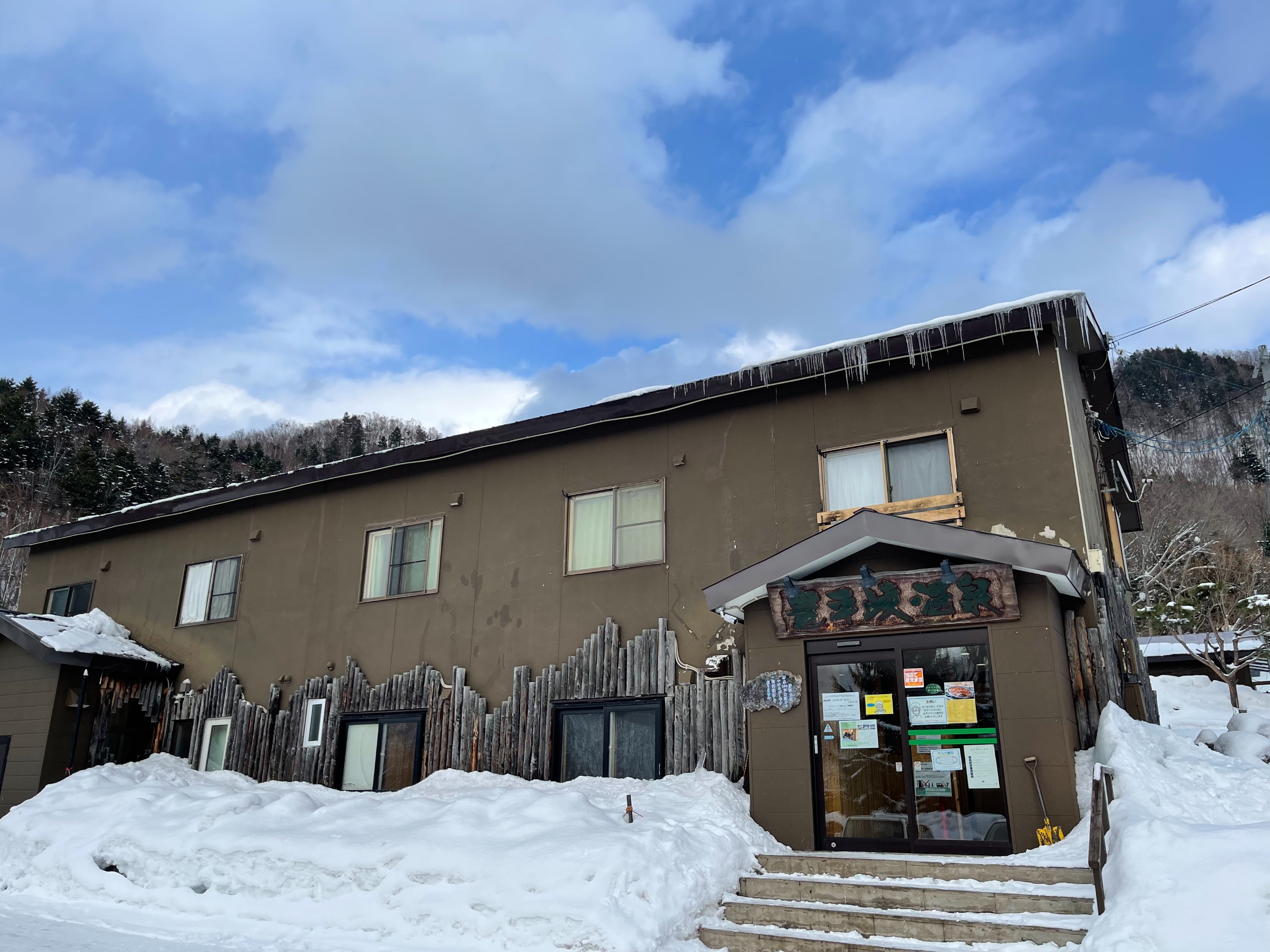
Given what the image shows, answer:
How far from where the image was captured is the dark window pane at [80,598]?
53.8 feet

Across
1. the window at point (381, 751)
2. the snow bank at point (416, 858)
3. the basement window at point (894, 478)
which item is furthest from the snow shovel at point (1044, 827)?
the window at point (381, 751)

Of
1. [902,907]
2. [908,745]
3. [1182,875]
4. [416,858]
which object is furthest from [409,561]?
[1182,875]

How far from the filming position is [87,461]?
35.7m

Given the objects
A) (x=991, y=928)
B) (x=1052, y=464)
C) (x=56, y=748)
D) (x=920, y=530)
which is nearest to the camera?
(x=991, y=928)

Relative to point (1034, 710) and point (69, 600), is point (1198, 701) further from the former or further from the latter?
point (69, 600)

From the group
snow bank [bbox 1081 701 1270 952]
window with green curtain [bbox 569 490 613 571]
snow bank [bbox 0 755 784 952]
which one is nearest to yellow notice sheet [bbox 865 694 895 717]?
snow bank [bbox 0 755 784 952]

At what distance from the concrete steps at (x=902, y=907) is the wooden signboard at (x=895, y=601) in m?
2.01

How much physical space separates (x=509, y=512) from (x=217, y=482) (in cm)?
3692

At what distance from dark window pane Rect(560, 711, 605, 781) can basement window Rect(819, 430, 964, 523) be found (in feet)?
11.8

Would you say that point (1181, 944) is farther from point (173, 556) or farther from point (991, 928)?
point (173, 556)

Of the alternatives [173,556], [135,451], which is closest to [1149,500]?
[173,556]

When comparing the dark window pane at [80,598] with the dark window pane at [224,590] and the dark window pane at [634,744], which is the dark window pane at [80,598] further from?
the dark window pane at [634,744]

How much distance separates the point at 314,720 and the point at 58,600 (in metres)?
7.74

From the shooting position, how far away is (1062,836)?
706cm
